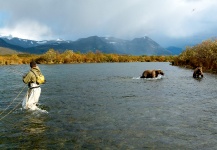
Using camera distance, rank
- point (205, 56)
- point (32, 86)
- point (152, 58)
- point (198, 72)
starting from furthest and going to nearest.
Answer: point (152, 58) < point (205, 56) < point (198, 72) < point (32, 86)

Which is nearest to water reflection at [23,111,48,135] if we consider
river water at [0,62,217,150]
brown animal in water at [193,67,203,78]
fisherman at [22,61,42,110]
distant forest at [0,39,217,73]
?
river water at [0,62,217,150]

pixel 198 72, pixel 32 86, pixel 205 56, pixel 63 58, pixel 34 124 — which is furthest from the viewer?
pixel 63 58

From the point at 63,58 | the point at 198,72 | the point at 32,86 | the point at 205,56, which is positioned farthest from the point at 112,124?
the point at 63,58

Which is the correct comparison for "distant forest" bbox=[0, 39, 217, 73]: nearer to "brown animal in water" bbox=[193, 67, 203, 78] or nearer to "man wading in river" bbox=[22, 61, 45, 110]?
"brown animal in water" bbox=[193, 67, 203, 78]

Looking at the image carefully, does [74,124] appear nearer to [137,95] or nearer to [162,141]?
[162,141]

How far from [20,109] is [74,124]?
6257 millimetres

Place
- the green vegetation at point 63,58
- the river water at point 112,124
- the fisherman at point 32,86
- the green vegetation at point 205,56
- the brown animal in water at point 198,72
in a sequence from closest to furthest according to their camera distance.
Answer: the river water at point 112,124, the fisherman at point 32,86, the brown animal in water at point 198,72, the green vegetation at point 205,56, the green vegetation at point 63,58

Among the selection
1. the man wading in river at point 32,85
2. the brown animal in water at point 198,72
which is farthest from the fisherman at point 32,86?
the brown animal in water at point 198,72

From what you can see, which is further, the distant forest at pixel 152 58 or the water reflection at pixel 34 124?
the distant forest at pixel 152 58

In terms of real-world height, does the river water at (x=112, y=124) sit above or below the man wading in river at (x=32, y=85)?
below

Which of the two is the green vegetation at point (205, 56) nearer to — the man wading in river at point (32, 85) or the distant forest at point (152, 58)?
the distant forest at point (152, 58)

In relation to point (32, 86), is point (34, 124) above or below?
below

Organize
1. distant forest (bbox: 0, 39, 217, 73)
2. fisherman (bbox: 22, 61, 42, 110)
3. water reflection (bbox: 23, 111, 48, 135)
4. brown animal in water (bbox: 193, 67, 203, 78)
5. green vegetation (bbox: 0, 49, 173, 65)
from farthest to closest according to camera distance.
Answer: green vegetation (bbox: 0, 49, 173, 65), distant forest (bbox: 0, 39, 217, 73), brown animal in water (bbox: 193, 67, 203, 78), fisherman (bbox: 22, 61, 42, 110), water reflection (bbox: 23, 111, 48, 135)

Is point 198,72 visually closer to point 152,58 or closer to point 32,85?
point 32,85
